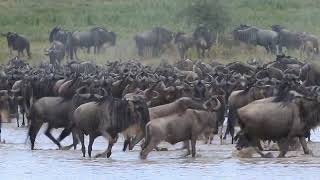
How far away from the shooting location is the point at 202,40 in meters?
48.6

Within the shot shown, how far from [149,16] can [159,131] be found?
4292 cm

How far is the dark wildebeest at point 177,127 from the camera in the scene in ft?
59.6

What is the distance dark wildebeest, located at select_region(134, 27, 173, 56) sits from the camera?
162ft

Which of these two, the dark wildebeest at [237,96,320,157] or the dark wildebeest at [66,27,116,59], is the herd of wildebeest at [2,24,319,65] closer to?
the dark wildebeest at [66,27,116,59]

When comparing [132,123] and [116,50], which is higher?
[132,123]

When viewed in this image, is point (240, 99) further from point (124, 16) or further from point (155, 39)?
point (124, 16)

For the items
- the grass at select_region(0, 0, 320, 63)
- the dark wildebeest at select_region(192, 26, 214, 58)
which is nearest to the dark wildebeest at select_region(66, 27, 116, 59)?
the grass at select_region(0, 0, 320, 63)

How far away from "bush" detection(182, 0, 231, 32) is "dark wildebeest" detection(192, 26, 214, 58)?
3080 mm

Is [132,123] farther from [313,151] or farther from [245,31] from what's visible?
[245,31]

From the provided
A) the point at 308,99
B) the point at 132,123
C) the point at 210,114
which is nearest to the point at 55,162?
the point at 132,123

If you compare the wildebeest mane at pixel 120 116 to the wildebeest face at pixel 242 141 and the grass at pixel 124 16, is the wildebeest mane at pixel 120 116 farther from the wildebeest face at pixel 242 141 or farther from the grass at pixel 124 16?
the grass at pixel 124 16

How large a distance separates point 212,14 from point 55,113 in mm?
32872

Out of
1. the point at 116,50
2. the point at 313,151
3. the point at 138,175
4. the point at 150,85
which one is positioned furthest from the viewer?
the point at 116,50

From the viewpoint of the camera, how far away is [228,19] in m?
53.6
